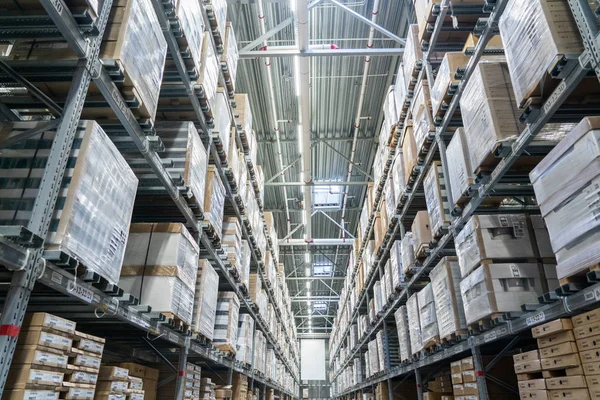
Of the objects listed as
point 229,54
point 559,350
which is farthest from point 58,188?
point 229,54

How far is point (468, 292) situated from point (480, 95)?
201 centimetres

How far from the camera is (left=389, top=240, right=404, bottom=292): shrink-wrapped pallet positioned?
281 inches

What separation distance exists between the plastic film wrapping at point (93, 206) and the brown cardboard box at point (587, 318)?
131 inches

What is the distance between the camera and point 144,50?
3.45 meters

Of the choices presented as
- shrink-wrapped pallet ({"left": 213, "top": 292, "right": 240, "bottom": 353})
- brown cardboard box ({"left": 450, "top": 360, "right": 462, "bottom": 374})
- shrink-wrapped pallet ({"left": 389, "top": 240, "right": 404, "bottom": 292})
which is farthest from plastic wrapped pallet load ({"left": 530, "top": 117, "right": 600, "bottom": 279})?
shrink-wrapped pallet ({"left": 213, "top": 292, "right": 240, "bottom": 353})

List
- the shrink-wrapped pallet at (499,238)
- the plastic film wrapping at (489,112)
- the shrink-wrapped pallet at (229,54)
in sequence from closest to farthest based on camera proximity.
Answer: the plastic film wrapping at (489,112) → the shrink-wrapped pallet at (499,238) → the shrink-wrapped pallet at (229,54)

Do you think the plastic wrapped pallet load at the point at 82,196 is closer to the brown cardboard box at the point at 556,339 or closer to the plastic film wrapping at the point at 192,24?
the plastic film wrapping at the point at 192,24

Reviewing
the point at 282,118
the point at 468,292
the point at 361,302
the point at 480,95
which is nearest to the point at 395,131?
the point at 480,95

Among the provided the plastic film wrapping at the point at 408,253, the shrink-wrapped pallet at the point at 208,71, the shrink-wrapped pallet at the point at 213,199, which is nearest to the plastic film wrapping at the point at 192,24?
the shrink-wrapped pallet at the point at 208,71

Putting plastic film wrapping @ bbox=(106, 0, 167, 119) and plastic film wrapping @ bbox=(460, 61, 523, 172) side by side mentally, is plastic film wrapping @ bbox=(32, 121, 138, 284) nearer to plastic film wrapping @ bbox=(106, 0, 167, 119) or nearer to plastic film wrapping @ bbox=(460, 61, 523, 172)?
plastic film wrapping @ bbox=(106, 0, 167, 119)

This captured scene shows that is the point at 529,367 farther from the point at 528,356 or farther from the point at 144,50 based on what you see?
the point at 144,50

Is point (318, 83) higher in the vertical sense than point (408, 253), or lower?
higher

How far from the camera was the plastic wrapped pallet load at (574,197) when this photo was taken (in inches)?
98.9

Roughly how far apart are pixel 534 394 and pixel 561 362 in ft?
1.68
